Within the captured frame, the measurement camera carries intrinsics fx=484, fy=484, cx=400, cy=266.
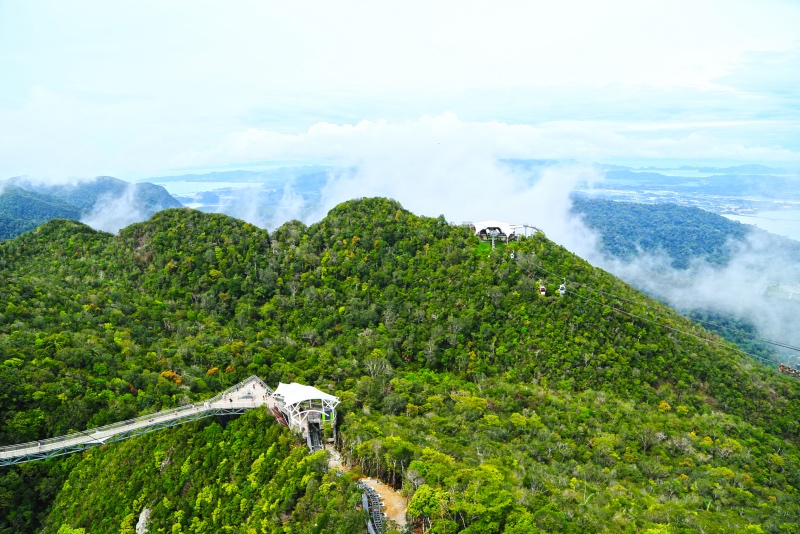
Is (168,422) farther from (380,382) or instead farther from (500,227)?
(500,227)

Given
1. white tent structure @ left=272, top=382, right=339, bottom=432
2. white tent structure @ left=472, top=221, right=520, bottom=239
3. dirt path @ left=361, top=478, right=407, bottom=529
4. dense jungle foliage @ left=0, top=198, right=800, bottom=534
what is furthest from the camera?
white tent structure @ left=472, top=221, right=520, bottom=239

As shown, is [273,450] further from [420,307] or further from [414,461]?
[420,307]

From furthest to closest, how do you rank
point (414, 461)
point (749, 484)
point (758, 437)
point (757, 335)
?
point (757, 335)
point (758, 437)
point (749, 484)
point (414, 461)

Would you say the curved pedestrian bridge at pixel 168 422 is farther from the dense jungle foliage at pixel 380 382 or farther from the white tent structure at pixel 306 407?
the dense jungle foliage at pixel 380 382

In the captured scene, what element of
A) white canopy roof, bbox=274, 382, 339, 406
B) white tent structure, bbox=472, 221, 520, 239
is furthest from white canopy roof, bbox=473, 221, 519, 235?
white canopy roof, bbox=274, 382, 339, 406

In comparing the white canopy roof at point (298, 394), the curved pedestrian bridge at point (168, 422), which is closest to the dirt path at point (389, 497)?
the curved pedestrian bridge at point (168, 422)

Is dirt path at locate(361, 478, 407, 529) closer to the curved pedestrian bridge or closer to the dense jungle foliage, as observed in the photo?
the dense jungle foliage

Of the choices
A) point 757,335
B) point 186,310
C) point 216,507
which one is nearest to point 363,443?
point 216,507
